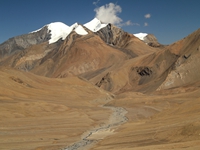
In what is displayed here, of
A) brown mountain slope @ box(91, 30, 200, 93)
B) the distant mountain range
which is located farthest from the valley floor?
the distant mountain range

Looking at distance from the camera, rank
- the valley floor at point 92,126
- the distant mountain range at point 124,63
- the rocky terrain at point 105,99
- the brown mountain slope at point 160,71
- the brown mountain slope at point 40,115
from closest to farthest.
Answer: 1. the valley floor at point 92,126
2. the rocky terrain at point 105,99
3. the brown mountain slope at point 40,115
4. the brown mountain slope at point 160,71
5. the distant mountain range at point 124,63

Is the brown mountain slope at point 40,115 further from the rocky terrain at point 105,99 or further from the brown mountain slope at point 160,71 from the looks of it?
the brown mountain slope at point 160,71

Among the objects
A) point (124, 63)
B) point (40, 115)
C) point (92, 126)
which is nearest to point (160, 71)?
point (124, 63)

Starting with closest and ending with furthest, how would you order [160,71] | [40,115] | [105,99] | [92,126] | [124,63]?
[92,126]
[40,115]
[105,99]
[160,71]
[124,63]

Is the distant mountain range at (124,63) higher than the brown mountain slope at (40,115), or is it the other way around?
the distant mountain range at (124,63)

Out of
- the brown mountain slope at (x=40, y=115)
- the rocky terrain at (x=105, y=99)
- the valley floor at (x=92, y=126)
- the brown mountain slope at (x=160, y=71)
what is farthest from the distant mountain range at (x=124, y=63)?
the valley floor at (x=92, y=126)

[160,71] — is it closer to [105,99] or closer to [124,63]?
[124,63]

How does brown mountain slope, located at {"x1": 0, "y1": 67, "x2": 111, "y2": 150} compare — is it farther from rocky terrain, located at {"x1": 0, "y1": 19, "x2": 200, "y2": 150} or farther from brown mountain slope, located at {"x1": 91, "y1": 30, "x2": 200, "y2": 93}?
brown mountain slope, located at {"x1": 91, "y1": 30, "x2": 200, "y2": 93}

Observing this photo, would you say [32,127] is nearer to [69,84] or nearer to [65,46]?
[69,84]

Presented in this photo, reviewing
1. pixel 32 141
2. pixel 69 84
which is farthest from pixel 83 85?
pixel 32 141
